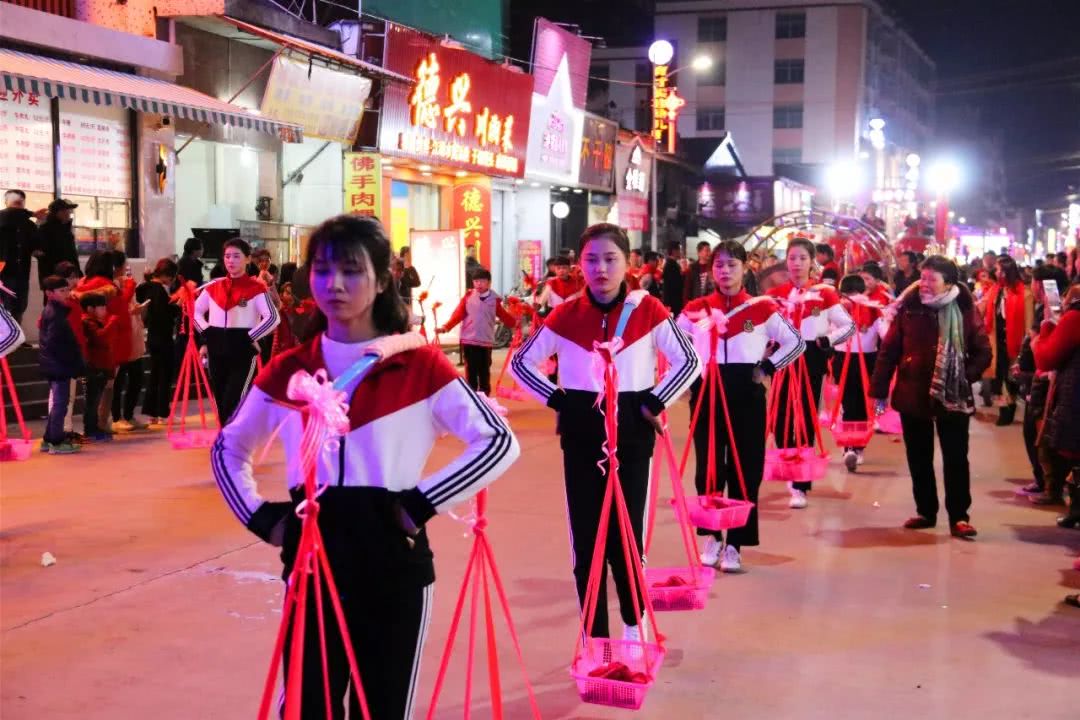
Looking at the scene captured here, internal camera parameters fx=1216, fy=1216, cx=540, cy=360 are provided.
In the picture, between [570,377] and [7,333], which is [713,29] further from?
[570,377]

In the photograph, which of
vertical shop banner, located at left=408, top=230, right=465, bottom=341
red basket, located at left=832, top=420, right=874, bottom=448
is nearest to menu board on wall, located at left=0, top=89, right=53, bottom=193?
vertical shop banner, located at left=408, top=230, right=465, bottom=341

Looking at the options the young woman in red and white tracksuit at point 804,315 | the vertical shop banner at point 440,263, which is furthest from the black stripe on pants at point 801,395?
the vertical shop banner at point 440,263

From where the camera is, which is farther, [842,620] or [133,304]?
[133,304]

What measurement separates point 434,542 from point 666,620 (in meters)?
2.04

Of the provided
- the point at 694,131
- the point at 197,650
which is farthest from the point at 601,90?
the point at 197,650

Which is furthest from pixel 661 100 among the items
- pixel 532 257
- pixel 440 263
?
pixel 440 263

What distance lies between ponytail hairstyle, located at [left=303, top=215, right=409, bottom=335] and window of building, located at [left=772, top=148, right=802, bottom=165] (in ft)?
217

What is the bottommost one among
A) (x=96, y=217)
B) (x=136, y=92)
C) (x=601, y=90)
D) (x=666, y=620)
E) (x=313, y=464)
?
(x=666, y=620)

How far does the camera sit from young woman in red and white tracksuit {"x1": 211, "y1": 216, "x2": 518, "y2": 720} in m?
3.02

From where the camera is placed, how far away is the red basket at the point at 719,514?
6465 millimetres

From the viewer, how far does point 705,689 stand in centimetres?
521

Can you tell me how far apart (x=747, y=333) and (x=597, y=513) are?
222cm

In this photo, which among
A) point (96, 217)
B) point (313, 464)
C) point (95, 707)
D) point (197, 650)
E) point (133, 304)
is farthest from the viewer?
point (96, 217)

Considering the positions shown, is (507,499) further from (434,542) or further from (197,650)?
(197,650)
